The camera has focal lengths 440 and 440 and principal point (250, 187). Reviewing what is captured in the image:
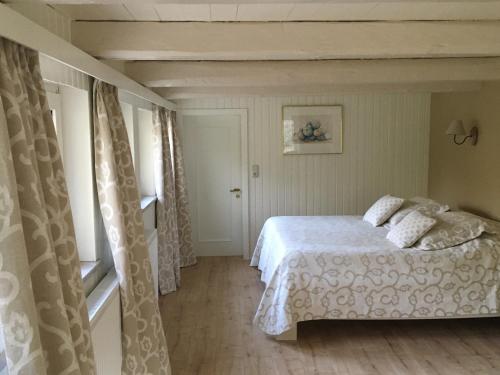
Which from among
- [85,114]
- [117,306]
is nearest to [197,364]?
[117,306]

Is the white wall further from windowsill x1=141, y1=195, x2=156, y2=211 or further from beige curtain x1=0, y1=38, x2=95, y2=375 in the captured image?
windowsill x1=141, y1=195, x2=156, y2=211

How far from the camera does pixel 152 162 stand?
14.9ft

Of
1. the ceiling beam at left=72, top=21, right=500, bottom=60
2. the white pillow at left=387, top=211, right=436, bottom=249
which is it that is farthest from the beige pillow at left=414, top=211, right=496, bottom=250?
the ceiling beam at left=72, top=21, right=500, bottom=60

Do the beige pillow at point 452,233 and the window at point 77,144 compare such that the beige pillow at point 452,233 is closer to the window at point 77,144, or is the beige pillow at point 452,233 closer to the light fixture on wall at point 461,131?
the light fixture on wall at point 461,131

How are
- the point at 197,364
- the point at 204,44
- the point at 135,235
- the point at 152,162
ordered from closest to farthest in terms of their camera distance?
the point at 204,44 → the point at 135,235 → the point at 197,364 → the point at 152,162

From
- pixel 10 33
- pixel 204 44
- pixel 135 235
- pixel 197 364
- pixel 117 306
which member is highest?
pixel 204 44

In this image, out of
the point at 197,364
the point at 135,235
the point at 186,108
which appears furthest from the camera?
the point at 186,108

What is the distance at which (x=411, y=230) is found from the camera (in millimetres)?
3572

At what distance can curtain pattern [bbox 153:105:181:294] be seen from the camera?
14.0 ft

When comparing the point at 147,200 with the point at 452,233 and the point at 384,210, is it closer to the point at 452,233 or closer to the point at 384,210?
the point at 384,210

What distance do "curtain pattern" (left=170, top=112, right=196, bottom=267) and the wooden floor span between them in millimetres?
1110

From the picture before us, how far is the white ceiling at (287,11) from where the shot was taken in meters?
1.89

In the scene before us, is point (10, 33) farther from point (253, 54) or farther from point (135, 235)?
point (135, 235)

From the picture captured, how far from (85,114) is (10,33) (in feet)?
3.43
